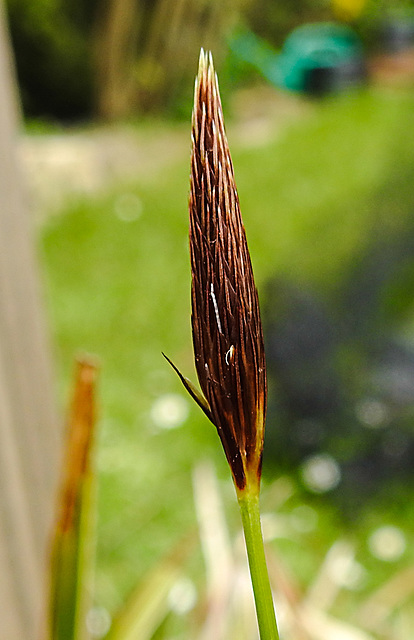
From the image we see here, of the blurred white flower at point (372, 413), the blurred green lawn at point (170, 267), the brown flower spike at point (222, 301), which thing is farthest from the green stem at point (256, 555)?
the blurred white flower at point (372, 413)

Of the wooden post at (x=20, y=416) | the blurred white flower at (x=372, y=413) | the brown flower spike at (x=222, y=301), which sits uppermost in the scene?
the brown flower spike at (x=222, y=301)

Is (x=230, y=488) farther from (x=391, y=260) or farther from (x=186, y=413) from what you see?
(x=391, y=260)

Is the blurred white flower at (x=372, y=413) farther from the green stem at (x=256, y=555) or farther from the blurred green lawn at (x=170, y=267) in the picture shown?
the green stem at (x=256, y=555)

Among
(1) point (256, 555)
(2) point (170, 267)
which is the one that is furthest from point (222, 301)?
(2) point (170, 267)

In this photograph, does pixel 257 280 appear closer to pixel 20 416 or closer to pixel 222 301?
pixel 20 416

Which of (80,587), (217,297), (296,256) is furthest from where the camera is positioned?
(296,256)

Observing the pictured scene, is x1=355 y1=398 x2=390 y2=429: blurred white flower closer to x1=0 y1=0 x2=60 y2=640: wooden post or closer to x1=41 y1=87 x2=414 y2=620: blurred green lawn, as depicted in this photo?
x1=41 y1=87 x2=414 y2=620: blurred green lawn

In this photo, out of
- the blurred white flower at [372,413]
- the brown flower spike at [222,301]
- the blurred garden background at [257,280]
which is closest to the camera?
the brown flower spike at [222,301]

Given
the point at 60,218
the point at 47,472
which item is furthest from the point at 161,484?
the point at 60,218
